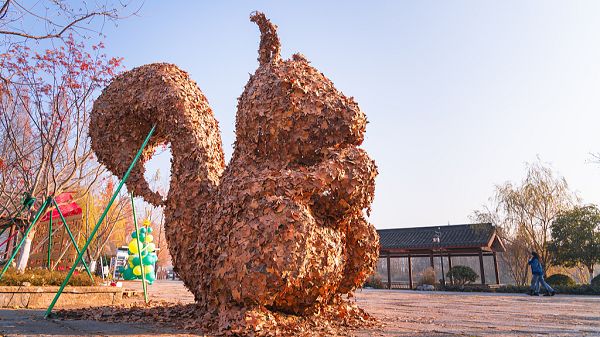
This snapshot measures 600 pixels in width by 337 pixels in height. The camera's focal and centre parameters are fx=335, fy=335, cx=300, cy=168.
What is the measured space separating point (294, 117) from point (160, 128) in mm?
2267

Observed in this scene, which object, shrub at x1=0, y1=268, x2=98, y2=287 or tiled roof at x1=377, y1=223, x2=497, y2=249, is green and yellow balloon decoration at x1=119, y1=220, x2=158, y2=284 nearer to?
shrub at x1=0, y1=268, x2=98, y2=287

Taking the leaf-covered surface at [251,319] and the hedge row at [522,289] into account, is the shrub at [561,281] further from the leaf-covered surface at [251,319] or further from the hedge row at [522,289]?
the leaf-covered surface at [251,319]

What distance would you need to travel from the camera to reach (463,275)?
56.8 ft

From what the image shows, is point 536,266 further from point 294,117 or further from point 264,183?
point 264,183

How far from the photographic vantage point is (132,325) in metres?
3.86

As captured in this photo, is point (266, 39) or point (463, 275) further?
point (463, 275)

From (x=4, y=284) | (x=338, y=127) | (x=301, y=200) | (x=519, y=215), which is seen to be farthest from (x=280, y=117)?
(x=519, y=215)

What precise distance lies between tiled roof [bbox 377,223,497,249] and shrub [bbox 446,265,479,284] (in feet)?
4.05

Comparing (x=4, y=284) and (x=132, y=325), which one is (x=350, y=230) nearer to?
(x=132, y=325)

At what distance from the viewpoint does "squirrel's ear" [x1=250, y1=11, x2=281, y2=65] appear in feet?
15.7

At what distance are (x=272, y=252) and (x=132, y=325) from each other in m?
2.04

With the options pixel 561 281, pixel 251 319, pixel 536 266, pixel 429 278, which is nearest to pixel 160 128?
pixel 251 319

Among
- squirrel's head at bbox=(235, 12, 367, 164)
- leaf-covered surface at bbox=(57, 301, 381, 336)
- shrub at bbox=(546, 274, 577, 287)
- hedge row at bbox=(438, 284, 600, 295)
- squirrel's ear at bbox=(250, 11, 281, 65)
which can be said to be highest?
squirrel's ear at bbox=(250, 11, 281, 65)

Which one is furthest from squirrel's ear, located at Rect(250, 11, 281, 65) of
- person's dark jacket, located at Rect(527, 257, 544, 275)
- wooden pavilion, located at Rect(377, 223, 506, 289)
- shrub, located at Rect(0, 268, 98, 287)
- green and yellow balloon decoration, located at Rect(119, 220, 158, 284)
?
wooden pavilion, located at Rect(377, 223, 506, 289)
